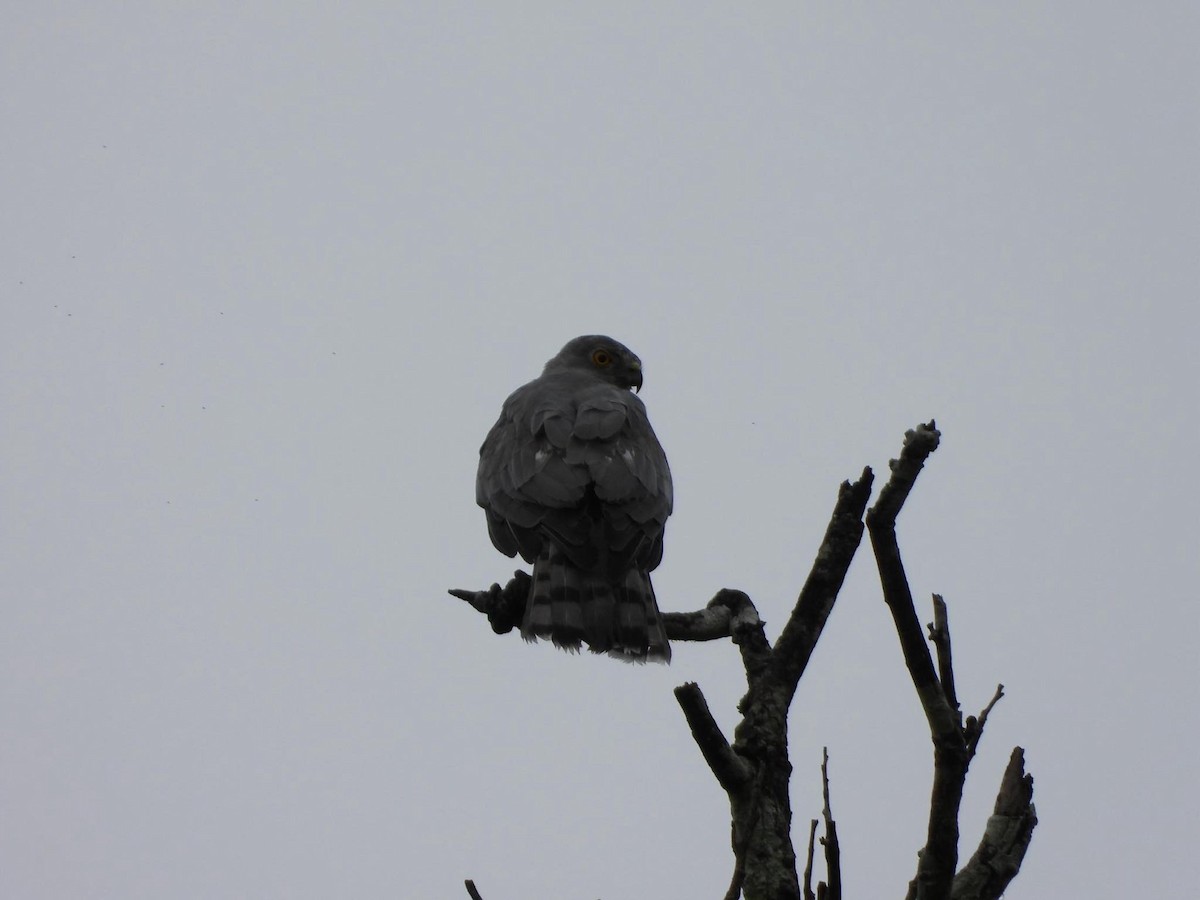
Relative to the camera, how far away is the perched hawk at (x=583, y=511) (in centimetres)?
480

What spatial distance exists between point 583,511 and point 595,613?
0.59 m

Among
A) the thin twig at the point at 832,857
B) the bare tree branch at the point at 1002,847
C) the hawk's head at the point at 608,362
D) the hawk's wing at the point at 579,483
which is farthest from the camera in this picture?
the hawk's head at the point at 608,362

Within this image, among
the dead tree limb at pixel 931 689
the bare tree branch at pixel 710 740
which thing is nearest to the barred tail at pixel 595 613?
the bare tree branch at pixel 710 740

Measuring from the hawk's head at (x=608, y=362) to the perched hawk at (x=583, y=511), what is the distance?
1609mm

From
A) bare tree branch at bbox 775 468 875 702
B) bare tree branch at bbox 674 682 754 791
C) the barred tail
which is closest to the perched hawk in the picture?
the barred tail

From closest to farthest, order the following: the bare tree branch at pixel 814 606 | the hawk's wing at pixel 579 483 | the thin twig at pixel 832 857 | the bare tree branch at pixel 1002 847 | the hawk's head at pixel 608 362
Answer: the thin twig at pixel 832 857 < the bare tree branch at pixel 1002 847 < the bare tree branch at pixel 814 606 < the hawk's wing at pixel 579 483 < the hawk's head at pixel 608 362

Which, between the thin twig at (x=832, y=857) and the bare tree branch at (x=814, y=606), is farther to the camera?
the bare tree branch at (x=814, y=606)

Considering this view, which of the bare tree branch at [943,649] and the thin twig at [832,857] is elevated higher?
the bare tree branch at [943,649]

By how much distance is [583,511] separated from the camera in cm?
531

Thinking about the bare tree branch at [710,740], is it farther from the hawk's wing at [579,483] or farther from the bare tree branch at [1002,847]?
the hawk's wing at [579,483]

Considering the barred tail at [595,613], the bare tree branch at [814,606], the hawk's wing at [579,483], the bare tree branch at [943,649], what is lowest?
the bare tree branch at [943,649]

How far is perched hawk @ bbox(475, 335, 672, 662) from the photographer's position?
480cm

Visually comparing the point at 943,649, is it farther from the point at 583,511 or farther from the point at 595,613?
the point at 583,511

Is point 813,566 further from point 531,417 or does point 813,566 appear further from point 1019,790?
point 531,417
